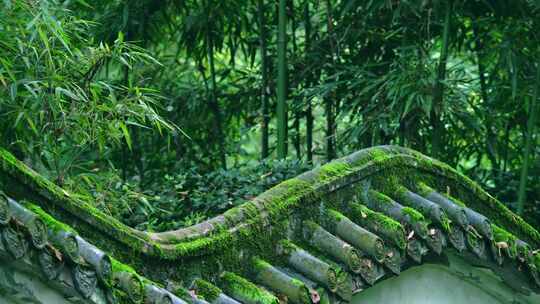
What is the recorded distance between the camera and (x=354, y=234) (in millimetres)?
4809

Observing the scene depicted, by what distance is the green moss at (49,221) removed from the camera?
145 inches

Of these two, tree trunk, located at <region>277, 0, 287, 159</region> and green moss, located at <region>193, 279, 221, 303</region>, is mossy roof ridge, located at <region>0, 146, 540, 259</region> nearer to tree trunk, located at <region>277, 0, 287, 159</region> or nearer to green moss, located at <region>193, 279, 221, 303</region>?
green moss, located at <region>193, 279, 221, 303</region>

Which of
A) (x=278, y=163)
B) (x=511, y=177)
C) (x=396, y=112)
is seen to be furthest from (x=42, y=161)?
(x=511, y=177)

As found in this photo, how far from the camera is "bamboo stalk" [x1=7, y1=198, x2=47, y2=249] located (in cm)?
355

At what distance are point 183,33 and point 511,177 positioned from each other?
2.43 metres

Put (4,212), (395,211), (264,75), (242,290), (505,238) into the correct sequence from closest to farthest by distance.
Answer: (4,212) → (242,290) → (395,211) → (505,238) → (264,75)

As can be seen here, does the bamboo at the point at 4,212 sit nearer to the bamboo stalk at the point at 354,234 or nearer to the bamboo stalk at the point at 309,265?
the bamboo stalk at the point at 309,265

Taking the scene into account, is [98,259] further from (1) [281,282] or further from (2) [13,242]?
(1) [281,282]

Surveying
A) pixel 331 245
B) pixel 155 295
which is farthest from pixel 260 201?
pixel 155 295

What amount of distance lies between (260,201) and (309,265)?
308 millimetres

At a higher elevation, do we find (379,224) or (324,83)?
(379,224)

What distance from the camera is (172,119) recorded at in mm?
8016

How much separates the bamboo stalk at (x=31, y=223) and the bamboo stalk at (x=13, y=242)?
5 cm

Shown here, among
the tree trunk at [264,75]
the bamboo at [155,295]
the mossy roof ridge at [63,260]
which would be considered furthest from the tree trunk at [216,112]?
the mossy roof ridge at [63,260]
